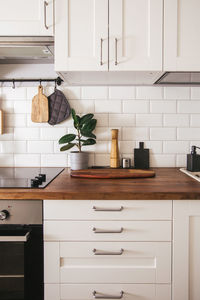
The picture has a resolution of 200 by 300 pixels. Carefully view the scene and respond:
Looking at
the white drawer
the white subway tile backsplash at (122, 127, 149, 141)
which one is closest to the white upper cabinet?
the white subway tile backsplash at (122, 127, 149, 141)

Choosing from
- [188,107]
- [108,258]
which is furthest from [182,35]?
[108,258]

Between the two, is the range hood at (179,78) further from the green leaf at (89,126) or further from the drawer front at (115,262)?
the drawer front at (115,262)

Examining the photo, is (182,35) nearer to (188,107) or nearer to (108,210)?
(188,107)

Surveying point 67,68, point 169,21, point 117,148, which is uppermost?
point 169,21

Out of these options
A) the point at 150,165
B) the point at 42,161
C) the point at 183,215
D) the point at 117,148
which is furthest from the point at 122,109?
the point at 183,215

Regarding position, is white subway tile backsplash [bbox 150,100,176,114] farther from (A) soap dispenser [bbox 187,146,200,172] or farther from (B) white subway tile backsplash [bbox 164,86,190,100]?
(A) soap dispenser [bbox 187,146,200,172]

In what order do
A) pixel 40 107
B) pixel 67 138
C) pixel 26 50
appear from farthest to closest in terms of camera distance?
pixel 40 107
pixel 67 138
pixel 26 50

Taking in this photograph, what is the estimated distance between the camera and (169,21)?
4.49 ft

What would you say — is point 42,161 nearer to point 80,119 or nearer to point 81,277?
point 80,119

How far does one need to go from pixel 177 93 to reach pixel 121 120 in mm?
432

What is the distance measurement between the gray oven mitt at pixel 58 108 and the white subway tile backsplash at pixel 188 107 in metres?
0.78

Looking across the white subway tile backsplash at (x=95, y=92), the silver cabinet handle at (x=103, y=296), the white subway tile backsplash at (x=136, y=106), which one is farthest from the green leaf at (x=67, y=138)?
the silver cabinet handle at (x=103, y=296)

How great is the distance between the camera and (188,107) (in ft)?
5.75

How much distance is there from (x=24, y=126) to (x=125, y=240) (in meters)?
1.08
